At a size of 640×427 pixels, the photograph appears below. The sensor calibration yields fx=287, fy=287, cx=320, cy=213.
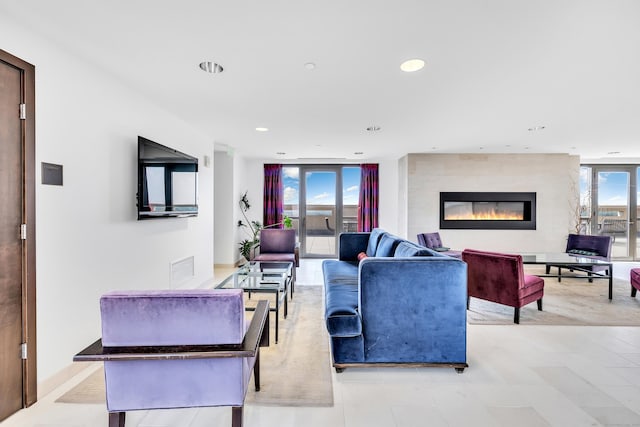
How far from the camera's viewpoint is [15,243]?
67.7 inches

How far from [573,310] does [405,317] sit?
2.74 m

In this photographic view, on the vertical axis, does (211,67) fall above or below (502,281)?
above

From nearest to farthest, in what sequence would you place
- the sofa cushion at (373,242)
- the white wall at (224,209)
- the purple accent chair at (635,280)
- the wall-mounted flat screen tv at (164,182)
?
the wall-mounted flat screen tv at (164,182), the purple accent chair at (635,280), the sofa cushion at (373,242), the white wall at (224,209)

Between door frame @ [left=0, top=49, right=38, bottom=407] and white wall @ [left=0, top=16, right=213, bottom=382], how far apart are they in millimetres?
41

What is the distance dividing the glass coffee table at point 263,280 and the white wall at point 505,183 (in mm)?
3595

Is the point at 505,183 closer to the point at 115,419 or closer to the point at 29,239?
the point at 115,419

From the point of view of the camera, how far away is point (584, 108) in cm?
325

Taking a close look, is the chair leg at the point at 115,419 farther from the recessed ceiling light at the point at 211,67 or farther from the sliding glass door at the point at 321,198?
the sliding glass door at the point at 321,198

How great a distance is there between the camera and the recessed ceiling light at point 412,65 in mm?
2180

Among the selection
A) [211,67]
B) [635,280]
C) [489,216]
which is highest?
[211,67]

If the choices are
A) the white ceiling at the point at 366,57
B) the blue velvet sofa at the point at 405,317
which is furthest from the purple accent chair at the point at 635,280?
the blue velvet sofa at the point at 405,317

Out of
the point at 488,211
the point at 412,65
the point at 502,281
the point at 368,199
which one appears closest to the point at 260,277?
the point at 412,65

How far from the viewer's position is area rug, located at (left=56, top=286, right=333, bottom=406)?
1.85m

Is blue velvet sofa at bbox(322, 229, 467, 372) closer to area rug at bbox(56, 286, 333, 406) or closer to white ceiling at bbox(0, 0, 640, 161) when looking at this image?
area rug at bbox(56, 286, 333, 406)
